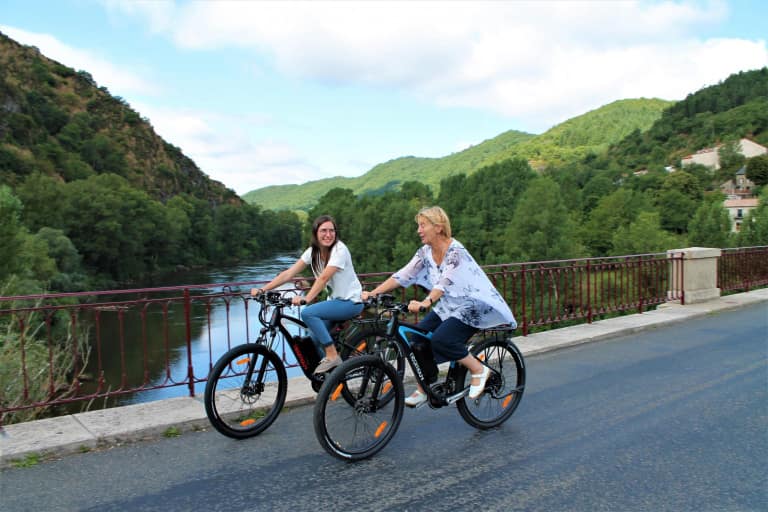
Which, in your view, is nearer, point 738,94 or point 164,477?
point 164,477

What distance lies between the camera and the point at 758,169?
12462 centimetres

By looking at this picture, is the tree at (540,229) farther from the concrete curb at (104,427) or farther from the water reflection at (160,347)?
the concrete curb at (104,427)

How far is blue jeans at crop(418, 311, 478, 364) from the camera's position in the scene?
14.3 feet

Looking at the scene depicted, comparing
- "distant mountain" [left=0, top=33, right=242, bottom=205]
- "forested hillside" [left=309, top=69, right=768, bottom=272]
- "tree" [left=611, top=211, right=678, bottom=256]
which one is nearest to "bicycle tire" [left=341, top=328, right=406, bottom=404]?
"forested hillside" [left=309, top=69, right=768, bottom=272]

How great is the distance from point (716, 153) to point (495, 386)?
158417 mm

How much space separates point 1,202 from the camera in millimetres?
34906

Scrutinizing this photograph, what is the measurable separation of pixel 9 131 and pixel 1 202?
54.6m

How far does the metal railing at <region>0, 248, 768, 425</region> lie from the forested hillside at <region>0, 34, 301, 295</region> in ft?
21.4

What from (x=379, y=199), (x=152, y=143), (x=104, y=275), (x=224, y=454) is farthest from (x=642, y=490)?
(x=152, y=143)

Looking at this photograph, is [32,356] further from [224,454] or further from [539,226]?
[539,226]

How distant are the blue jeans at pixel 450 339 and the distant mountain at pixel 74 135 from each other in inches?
2829

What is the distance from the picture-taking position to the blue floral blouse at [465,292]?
4332mm

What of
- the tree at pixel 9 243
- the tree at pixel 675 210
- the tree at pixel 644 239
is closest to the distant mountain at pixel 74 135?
the tree at pixel 9 243

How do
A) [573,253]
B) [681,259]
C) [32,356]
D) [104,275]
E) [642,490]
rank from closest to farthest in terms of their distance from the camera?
1. [642,490]
2. [681,259]
3. [32,356]
4. [104,275]
5. [573,253]
